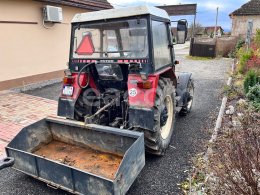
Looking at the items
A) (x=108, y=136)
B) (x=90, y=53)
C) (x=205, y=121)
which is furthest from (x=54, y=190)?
(x=205, y=121)

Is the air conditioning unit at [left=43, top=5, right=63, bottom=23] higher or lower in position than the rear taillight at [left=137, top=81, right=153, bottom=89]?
higher

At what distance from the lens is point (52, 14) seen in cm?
827

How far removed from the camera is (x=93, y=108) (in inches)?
152

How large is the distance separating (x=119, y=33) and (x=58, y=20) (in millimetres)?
5876

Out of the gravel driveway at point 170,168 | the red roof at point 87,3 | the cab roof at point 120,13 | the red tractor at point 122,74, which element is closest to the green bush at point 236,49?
the red roof at point 87,3

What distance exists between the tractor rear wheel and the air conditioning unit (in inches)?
245

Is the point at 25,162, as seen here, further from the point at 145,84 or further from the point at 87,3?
the point at 87,3

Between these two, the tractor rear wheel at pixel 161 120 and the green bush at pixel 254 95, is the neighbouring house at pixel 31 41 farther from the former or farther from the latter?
the green bush at pixel 254 95

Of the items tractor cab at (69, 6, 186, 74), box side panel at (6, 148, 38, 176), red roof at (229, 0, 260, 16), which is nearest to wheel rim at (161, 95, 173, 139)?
tractor cab at (69, 6, 186, 74)

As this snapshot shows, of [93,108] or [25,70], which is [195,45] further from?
[93,108]

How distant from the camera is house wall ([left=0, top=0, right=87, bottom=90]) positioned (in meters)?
7.25

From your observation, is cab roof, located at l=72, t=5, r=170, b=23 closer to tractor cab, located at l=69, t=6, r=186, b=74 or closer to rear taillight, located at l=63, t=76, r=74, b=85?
tractor cab, located at l=69, t=6, r=186, b=74

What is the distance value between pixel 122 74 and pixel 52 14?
597 cm

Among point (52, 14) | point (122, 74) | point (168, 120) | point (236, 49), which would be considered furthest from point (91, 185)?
point (236, 49)
